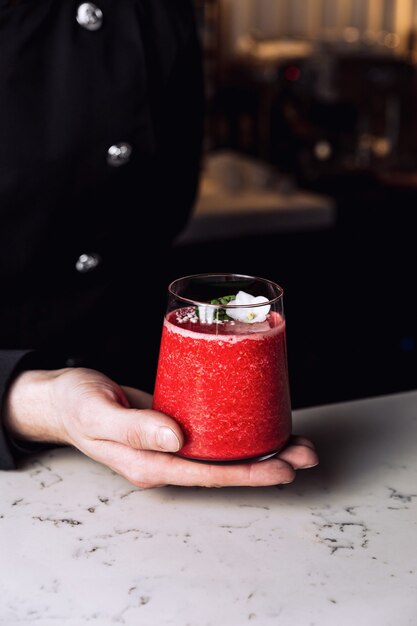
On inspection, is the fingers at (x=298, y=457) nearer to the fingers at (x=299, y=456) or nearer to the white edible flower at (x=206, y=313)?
the fingers at (x=299, y=456)

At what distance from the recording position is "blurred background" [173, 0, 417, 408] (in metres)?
2.76

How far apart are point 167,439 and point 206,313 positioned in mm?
139

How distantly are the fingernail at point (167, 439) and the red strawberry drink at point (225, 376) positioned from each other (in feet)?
0.11

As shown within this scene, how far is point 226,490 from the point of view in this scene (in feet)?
3.26

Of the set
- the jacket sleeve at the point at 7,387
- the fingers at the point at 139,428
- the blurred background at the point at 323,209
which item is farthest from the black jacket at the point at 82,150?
the blurred background at the point at 323,209

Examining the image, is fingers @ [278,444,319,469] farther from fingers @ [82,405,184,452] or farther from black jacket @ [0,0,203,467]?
black jacket @ [0,0,203,467]

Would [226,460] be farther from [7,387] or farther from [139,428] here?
[7,387]

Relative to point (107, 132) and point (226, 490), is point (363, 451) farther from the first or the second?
point (107, 132)

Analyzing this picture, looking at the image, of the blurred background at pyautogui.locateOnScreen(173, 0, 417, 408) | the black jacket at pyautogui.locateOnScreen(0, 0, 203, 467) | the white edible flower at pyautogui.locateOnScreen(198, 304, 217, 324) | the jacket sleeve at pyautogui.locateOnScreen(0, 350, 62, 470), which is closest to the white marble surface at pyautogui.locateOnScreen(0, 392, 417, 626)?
the jacket sleeve at pyautogui.locateOnScreen(0, 350, 62, 470)

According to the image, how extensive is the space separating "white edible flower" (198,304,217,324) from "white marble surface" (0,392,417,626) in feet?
0.69

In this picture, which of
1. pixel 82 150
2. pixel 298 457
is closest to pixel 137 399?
pixel 298 457

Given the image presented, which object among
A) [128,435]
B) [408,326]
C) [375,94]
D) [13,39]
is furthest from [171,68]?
[375,94]

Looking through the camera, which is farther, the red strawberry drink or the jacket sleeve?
the jacket sleeve

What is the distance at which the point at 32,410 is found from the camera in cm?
105
